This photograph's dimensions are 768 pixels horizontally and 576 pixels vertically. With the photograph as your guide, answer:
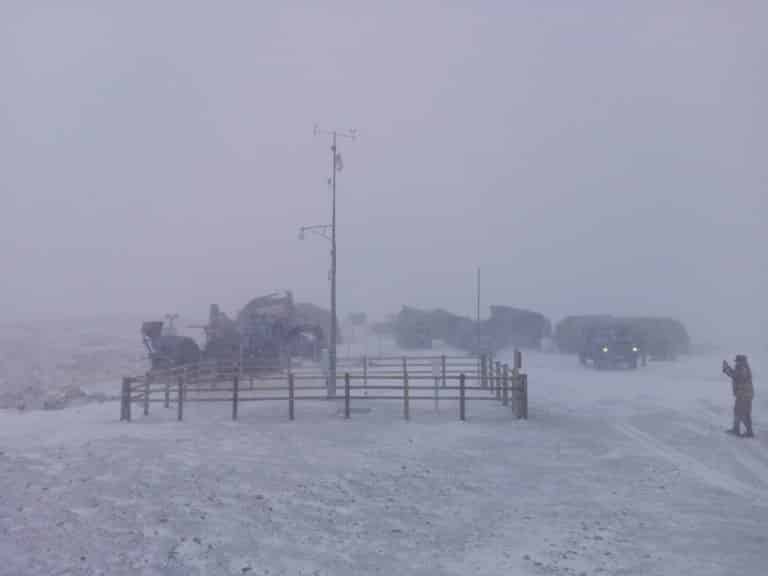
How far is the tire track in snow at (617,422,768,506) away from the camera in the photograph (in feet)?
35.4

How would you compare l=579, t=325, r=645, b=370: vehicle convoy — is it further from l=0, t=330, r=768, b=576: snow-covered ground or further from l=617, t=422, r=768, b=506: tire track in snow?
l=617, t=422, r=768, b=506: tire track in snow

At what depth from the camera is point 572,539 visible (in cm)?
838

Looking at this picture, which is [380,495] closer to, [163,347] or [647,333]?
[163,347]

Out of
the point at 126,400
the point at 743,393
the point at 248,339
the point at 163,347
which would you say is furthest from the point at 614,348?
the point at 126,400

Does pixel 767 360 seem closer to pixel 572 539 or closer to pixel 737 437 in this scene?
pixel 737 437

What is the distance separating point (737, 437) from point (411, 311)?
4327 cm

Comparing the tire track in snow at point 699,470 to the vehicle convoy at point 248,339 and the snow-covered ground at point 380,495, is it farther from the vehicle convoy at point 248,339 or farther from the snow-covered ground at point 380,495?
the vehicle convoy at point 248,339

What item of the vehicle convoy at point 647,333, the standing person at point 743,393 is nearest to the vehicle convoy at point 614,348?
the vehicle convoy at point 647,333

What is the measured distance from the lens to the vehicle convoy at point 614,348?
1427 inches

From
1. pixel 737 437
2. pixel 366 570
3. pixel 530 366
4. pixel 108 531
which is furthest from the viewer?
pixel 530 366

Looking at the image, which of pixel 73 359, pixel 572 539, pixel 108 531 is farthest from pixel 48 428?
pixel 73 359

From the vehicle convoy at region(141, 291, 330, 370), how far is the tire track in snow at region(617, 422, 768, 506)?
16.4m

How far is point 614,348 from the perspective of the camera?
3628 centimetres

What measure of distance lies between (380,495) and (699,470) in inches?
234
